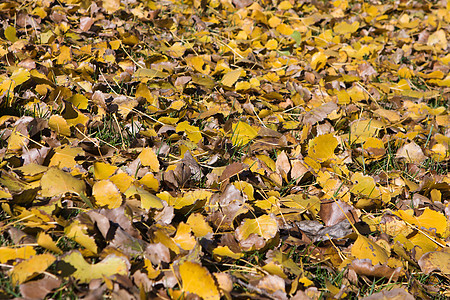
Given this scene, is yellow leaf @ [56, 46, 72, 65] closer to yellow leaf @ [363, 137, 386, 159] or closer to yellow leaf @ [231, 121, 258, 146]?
yellow leaf @ [231, 121, 258, 146]

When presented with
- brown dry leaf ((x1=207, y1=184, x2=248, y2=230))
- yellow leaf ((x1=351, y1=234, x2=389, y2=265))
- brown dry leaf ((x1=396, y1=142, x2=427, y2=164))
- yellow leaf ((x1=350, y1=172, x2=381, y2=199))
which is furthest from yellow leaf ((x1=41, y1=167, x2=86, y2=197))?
brown dry leaf ((x1=396, y1=142, x2=427, y2=164))

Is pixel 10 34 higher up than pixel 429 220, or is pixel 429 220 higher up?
pixel 10 34

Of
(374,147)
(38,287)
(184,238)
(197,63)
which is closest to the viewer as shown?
(38,287)

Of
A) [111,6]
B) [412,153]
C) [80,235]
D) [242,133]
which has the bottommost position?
[412,153]

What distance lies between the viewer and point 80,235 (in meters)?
1.04

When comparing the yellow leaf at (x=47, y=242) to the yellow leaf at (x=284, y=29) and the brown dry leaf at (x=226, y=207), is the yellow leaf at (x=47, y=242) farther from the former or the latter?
the yellow leaf at (x=284, y=29)

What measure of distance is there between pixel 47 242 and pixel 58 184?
7.9 inches

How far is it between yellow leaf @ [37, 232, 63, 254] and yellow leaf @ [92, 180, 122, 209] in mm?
190

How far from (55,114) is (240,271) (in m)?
0.90

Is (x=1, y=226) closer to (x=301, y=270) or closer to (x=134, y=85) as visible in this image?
(x=301, y=270)

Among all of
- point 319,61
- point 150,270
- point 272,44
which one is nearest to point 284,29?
point 272,44

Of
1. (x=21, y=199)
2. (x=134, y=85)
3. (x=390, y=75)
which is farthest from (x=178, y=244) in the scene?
(x=390, y=75)

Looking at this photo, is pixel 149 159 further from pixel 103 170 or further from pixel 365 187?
pixel 365 187

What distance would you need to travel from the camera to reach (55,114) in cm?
154
